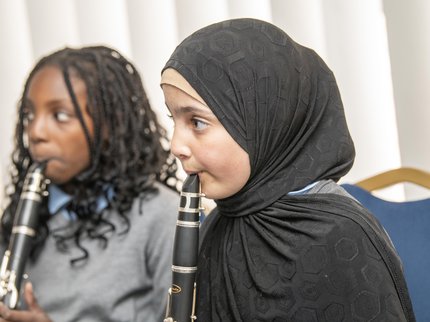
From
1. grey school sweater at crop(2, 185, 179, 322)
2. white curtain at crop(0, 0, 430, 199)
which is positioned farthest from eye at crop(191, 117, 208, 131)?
white curtain at crop(0, 0, 430, 199)

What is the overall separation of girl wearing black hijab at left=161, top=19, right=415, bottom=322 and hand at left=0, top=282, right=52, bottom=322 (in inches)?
15.0

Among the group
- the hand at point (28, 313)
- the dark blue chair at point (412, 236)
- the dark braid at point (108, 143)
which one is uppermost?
the dark braid at point (108, 143)

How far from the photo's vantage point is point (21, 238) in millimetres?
1397

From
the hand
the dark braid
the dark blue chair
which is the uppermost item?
the dark braid

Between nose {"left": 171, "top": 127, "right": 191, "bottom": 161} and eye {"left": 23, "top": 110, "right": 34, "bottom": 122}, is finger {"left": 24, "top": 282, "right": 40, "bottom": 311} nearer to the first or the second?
eye {"left": 23, "top": 110, "right": 34, "bottom": 122}

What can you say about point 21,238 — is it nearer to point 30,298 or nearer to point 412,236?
point 30,298

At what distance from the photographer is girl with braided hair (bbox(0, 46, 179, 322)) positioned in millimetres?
1432

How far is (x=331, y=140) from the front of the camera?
3.58 ft

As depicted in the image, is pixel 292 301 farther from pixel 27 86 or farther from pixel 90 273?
pixel 27 86

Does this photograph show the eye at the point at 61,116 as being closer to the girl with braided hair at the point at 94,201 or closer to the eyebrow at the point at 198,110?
the girl with braided hair at the point at 94,201

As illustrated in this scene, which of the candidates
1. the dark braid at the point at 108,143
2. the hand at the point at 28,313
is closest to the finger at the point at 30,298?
the hand at the point at 28,313

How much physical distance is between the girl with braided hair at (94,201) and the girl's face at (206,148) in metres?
0.39

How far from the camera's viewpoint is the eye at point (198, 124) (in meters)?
1.06

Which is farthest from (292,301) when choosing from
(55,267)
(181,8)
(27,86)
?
(181,8)
